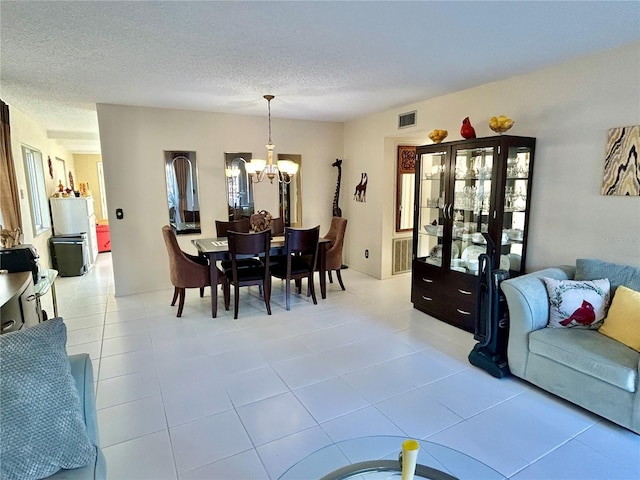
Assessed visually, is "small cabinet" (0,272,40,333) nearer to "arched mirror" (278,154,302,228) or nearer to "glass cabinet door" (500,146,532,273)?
"arched mirror" (278,154,302,228)

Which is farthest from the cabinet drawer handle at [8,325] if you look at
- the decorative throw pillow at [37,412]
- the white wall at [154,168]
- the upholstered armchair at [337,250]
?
the upholstered armchair at [337,250]

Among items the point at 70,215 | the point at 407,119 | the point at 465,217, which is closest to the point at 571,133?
the point at 465,217

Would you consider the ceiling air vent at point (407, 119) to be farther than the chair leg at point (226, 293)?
Yes

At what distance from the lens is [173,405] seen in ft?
7.70

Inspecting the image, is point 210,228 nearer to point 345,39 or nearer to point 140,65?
point 140,65

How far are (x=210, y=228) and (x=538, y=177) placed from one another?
403cm

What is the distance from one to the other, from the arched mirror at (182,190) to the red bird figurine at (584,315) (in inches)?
172

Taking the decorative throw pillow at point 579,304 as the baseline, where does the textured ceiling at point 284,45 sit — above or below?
above

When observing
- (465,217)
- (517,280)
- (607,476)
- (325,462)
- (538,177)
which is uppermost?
(538,177)

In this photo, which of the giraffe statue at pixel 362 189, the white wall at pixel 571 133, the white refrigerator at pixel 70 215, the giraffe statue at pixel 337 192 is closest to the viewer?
the white wall at pixel 571 133

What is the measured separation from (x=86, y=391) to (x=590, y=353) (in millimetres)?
2706

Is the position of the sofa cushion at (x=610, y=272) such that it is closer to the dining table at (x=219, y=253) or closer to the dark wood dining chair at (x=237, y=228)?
the dining table at (x=219, y=253)

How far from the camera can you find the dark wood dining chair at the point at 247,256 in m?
3.68

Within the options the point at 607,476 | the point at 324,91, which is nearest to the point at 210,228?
the point at 324,91
